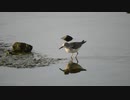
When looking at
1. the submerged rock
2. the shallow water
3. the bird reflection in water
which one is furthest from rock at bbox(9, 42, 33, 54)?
the bird reflection in water

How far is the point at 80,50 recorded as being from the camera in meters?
9.20

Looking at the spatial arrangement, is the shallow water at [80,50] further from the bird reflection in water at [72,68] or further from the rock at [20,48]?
the rock at [20,48]

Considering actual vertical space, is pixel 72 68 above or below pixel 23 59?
below

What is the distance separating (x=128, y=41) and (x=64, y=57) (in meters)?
2.65

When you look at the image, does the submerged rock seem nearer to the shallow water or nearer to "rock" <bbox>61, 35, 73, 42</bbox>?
the shallow water

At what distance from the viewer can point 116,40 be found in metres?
10.4

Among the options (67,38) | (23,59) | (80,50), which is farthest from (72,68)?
(67,38)

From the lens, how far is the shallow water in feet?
22.5

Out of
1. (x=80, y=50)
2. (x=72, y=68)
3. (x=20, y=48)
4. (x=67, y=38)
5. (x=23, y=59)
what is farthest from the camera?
(x=67, y=38)

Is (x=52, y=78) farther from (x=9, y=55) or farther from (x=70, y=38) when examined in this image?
(x=70, y=38)

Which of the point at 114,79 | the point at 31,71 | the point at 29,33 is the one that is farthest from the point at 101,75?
the point at 29,33

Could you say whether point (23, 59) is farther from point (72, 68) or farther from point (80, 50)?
point (80, 50)

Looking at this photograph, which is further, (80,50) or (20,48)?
(80,50)

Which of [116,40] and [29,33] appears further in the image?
[29,33]
